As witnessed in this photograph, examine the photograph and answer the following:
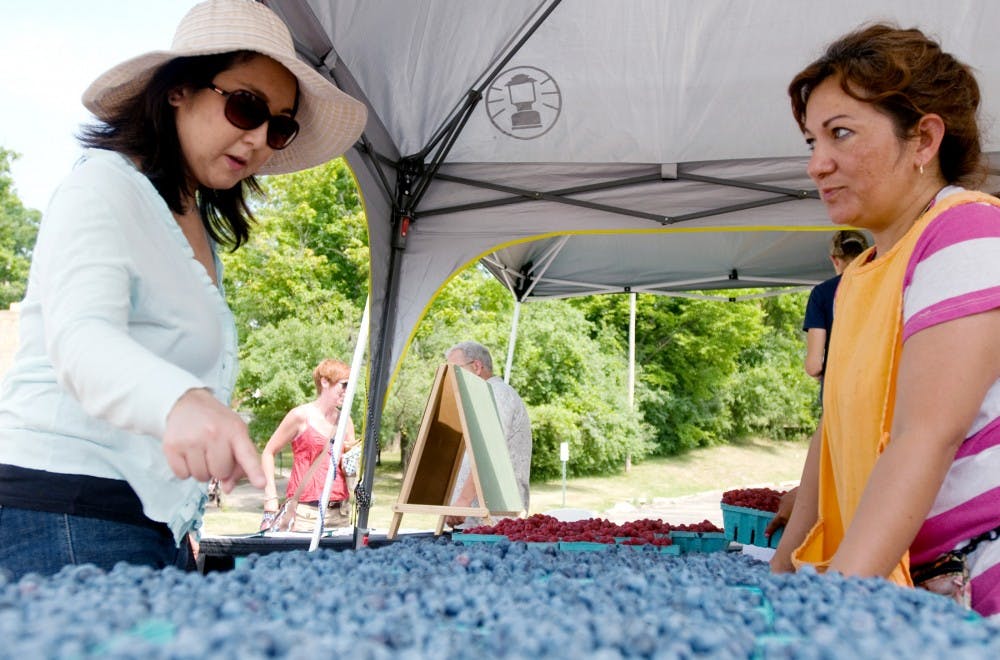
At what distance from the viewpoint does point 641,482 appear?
20.8 meters

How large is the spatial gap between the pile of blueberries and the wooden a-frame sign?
285 cm

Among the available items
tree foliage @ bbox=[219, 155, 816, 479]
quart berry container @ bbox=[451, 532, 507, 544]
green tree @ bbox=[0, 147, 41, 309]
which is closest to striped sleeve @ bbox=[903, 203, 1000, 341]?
quart berry container @ bbox=[451, 532, 507, 544]

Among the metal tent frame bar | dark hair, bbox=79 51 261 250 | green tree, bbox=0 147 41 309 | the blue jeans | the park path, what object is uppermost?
green tree, bbox=0 147 41 309

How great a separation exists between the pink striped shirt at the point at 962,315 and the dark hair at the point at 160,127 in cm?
125

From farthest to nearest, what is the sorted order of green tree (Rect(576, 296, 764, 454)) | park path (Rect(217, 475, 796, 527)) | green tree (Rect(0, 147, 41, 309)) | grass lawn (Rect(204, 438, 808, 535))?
green tree (Rect(0, 147, 41, 309))
green tree (Rect(576, 296, 764, 454))
grass lawn (Rect(204, 438, 808, 535))
park path (Rect(217, 475, 796, 527))

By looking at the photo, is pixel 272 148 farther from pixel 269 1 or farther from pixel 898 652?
pixel 269 1

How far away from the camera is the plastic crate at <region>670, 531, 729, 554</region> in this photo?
3297mm

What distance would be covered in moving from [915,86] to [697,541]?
2301mm

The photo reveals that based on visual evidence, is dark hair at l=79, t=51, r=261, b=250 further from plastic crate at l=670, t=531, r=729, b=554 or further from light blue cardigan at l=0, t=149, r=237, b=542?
plastic crate at l=670, t=531, r=729, b=554

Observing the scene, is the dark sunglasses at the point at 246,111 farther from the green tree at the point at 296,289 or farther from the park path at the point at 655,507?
the green tree at the point at 296,289

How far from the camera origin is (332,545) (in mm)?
4645

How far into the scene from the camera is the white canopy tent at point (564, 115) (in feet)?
13.1

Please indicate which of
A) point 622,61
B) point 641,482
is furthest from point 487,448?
point 641,482

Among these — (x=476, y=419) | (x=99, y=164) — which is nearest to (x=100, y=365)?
(x=99, y=164)
